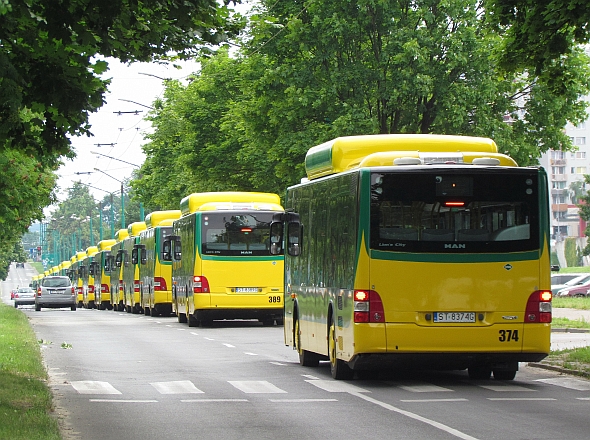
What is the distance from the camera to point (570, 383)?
55.1 ft

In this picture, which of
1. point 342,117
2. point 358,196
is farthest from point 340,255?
point 342,117

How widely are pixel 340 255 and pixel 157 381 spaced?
293 cm

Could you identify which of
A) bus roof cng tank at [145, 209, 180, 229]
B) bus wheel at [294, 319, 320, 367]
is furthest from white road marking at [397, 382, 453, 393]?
bus roof cng tank at [145, 209, 180, 229]

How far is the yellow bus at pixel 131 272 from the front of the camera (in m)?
54.3

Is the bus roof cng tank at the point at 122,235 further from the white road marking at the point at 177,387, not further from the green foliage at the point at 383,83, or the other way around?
the white road marking at the point at 177,387

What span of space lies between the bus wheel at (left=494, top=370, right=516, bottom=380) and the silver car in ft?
174

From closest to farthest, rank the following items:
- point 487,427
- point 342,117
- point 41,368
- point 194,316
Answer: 1. point 487,427
2. point 41,368
3. point 194,316
4. point 342,117

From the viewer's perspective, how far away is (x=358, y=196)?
52.0ft

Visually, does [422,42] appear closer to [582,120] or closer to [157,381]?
[582,120]

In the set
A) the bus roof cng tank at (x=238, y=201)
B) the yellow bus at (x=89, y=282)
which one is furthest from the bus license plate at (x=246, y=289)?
the yellow bus at (x=89, y=282)

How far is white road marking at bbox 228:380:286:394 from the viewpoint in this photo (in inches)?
621

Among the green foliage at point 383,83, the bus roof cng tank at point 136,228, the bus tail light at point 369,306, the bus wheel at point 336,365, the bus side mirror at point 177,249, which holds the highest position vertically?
the green foliage at point 383,83

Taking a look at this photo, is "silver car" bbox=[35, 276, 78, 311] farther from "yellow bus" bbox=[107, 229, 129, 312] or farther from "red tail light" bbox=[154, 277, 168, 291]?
"red tail light" bbox=[154, 277, 168, 291]

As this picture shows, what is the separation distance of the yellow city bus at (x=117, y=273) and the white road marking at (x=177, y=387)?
144ft
